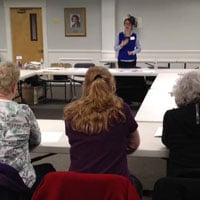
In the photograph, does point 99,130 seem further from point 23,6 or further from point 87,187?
point 23,6

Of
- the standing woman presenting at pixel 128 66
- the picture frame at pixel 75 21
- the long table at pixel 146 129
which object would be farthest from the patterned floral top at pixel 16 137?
the picture frame at pixel 75 21

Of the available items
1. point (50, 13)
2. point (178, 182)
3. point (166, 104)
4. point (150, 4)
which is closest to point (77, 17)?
point (50, 13)

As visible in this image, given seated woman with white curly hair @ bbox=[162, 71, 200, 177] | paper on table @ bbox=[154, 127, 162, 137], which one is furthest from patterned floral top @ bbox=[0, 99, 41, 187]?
paper on table @ bbox=[154, 127, 162, 137]

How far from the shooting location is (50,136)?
2658 millimetres

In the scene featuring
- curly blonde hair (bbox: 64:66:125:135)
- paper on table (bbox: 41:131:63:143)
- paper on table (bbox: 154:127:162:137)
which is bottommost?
paper on table (bbox: 41:131:63:143)

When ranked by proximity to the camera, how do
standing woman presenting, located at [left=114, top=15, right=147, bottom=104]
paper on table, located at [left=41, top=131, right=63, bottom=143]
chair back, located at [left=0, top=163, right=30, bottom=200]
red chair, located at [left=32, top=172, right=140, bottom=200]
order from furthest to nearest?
1. standing woman presenting, located at [left=114, top=15, right=147, bottom=104]
2. paper on table, located at [left=41, top=131, right=63, bottom=143]
3. chair back, located at [left=0, top=163, right=30, bottom=200]
4. red chair, located at [left=32, top=172, right=140, bottom=200]

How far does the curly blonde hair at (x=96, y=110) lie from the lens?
1.99 m

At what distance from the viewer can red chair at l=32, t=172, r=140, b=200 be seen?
1.57 meters

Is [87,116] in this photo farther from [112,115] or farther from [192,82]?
[192,82]

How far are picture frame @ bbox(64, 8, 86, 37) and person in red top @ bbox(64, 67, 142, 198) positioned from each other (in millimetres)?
7459

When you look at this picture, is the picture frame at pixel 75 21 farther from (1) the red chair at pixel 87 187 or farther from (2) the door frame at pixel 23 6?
(1) the red chair at pixel 87 187

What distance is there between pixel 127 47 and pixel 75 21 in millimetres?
3023

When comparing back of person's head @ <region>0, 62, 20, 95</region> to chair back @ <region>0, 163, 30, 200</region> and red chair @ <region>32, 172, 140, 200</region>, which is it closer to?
chair back @ <region>0, 163, 30, 200</region>

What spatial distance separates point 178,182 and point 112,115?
1.78ft
